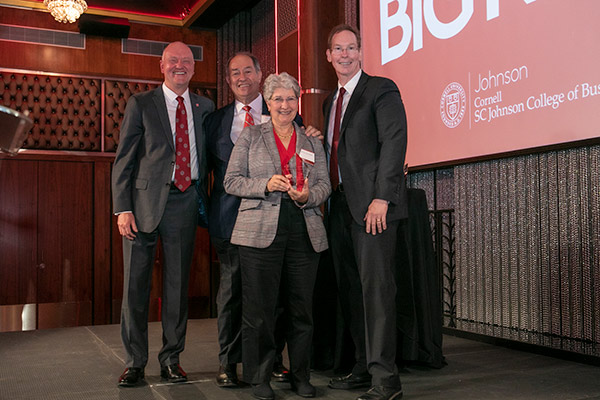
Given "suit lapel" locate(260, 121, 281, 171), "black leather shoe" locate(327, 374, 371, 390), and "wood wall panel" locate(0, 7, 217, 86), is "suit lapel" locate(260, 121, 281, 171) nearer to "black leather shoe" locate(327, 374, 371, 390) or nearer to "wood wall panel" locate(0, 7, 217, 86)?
"black leather shoe" locate(327, 374, 371, 390)

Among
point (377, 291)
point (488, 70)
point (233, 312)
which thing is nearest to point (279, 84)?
point (377, 291)

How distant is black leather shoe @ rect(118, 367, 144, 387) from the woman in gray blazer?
0.59 metres

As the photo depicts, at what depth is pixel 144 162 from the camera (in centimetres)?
273

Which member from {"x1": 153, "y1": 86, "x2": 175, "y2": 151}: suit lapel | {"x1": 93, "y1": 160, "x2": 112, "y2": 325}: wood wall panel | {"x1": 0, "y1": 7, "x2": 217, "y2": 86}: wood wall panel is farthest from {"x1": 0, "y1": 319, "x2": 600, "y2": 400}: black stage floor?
{"x1": 0, "y1": 7, "x2": 217, "y2": 86}: wood wall panel

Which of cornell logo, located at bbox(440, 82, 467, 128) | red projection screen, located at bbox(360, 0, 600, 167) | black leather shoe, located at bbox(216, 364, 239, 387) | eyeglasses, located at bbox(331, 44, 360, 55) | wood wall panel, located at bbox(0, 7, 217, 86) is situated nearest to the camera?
eyeglasses, located at bbox(331, 44, 360, 55)

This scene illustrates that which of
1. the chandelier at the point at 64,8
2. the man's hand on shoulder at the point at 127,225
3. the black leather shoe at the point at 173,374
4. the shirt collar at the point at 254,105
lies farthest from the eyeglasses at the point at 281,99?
the chandelier at the point at 64,8

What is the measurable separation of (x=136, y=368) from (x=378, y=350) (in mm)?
1142

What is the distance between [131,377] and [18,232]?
522cm

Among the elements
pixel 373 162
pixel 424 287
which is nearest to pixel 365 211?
pixel 373 162

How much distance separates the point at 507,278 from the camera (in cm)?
381

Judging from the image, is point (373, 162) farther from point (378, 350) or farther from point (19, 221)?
point (19, 221)

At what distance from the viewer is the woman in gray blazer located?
2.36m

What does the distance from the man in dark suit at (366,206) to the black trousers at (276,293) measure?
8.3 inches

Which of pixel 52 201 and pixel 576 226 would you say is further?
pixel 52 201
